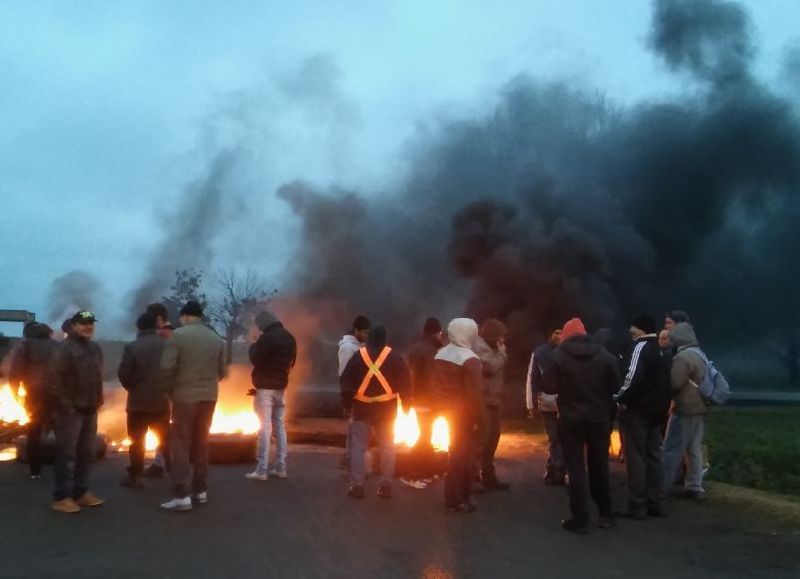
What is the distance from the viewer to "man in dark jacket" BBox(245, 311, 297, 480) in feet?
30.1

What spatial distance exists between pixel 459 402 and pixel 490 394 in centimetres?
122

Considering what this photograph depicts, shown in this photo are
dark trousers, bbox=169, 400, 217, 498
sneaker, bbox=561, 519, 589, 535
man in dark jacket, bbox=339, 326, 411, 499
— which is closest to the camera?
sneaker, bbox=561, 519, 589, 535

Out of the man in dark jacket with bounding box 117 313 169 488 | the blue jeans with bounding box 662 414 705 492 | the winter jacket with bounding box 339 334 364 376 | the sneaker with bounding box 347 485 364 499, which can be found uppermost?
the winter jacket with bounding box 339 334 364 376

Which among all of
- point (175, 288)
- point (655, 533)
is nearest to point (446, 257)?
point (175, 288)

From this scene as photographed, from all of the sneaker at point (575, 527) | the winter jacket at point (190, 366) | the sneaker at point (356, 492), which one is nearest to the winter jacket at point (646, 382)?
the sneaker at point (575, 527)

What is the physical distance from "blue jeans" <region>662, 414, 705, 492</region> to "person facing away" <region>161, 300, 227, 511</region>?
501 cm

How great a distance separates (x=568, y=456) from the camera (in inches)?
285

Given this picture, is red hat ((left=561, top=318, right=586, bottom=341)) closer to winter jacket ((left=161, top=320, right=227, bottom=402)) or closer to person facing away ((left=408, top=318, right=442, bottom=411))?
person facing away ((left=408, top=318, right=442, bottom=411))

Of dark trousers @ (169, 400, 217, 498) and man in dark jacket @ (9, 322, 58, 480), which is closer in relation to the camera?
dark trousers @ (169, 400, 217, 498)

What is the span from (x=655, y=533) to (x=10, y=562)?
5321 millimetres

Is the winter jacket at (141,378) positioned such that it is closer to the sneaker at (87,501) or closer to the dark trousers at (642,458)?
the sneaker at (87,501)

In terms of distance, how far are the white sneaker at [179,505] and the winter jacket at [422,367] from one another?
3013mm

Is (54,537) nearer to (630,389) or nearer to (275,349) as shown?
(275,349)

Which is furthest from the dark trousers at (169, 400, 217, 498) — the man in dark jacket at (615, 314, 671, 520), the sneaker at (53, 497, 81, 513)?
the man in dark jacket at (615, 314, 671, 520)
